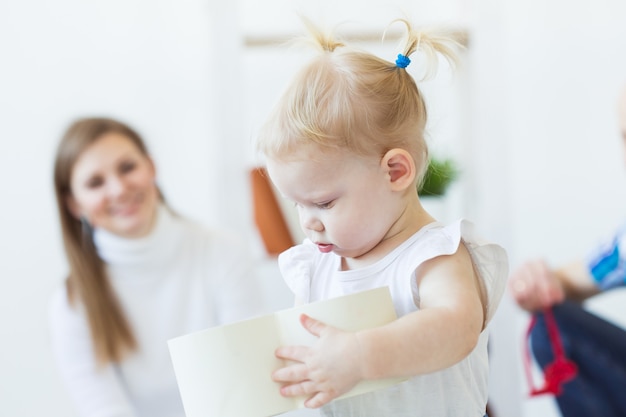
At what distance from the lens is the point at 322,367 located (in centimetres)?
58

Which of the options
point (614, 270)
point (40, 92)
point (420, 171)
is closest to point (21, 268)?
point (40, 92)

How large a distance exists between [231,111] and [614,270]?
99cm

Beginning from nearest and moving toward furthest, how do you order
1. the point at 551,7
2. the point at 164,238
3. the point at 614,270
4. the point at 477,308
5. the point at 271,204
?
the point at 477,308 < the point at 614,270 < the point at 164,238 < the point at 271,204 < the point at 551,7

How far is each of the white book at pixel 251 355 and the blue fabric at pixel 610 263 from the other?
103 cm

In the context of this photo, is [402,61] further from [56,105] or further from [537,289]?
[56,105]

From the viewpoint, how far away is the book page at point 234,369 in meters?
0.60

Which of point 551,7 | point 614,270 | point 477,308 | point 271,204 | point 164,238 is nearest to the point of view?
point 477,308

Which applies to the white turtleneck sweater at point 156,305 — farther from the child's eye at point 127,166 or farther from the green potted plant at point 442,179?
the green potted plant at point 442,179

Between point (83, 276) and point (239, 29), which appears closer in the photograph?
point (83, 276)

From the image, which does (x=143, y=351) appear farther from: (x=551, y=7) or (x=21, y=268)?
(x=551, y=7)

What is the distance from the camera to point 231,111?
77.9 inches

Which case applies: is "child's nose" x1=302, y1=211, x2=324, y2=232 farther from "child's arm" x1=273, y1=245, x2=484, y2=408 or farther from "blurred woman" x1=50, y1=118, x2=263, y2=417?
"blurred woman" x1=50, y1=118, x2=263, y2=417

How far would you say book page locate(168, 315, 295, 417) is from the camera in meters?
0.60

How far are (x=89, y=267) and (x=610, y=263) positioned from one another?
3.51 feet
